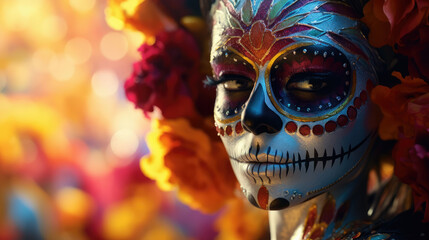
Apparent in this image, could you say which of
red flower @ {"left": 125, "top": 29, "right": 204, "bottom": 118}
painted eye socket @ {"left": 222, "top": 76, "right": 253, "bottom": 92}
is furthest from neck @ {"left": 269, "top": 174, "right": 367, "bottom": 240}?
red flower @ {"left": 125, "top": 29, "right": 204, "bottom": 118}

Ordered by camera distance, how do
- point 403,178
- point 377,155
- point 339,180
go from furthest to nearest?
point 377,155, point 339,180, point 403,178

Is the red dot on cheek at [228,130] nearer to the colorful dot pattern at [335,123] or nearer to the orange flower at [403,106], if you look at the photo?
the colorful dot pattern at [335,123]

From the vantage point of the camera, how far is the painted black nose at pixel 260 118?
1.51 m

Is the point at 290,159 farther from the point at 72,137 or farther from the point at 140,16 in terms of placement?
the point at 72,137

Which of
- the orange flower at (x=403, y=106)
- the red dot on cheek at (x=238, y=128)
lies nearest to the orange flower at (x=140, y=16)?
the red dot on cheek at (x=238, y=128)

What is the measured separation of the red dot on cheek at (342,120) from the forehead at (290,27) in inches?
6.2

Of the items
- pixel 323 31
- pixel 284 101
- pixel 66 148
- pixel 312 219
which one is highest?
pixel 323 31

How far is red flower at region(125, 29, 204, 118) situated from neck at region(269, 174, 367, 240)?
53cm

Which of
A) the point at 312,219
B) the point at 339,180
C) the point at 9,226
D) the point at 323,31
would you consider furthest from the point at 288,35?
the point at 9,226

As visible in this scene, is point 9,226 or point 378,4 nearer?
point 378,4

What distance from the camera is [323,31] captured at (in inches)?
60.0

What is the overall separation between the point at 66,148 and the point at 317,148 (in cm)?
259

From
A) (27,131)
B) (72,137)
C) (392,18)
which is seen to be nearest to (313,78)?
(392,18)

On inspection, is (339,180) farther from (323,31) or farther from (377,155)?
(323,31)
